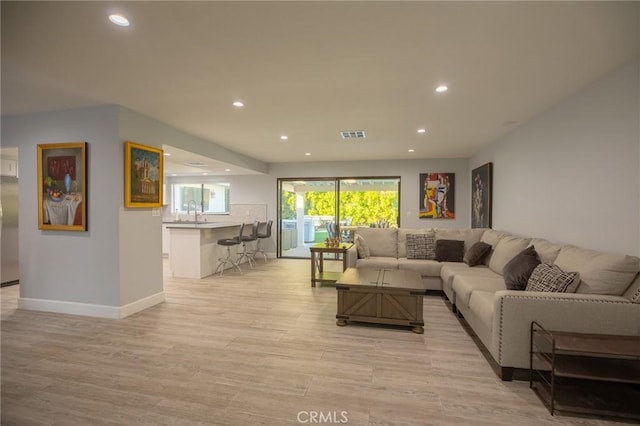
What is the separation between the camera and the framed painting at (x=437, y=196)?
6965 millimetres

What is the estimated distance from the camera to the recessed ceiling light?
1.83 m

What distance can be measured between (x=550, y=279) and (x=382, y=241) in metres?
2.94

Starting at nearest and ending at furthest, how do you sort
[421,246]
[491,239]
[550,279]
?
[550,279]
[491,239]
[421,246]

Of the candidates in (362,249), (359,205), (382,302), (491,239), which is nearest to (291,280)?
(362,249)

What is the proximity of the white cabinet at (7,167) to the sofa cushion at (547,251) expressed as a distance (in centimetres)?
786

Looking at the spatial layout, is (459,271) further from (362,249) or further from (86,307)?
(86,307)

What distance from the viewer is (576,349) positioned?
1839mm

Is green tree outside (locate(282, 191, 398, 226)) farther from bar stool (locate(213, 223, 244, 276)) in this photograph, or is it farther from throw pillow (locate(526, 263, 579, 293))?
throw pillow (locate(526, 263, 579, 293))

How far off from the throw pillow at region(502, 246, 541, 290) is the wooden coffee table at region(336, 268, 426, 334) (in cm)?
82

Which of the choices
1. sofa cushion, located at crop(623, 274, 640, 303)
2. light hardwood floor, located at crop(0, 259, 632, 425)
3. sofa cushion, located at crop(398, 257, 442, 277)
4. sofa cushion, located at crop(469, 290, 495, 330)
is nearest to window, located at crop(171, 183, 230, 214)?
light hardwood floor, located at crop(0, 259, 632, 425)

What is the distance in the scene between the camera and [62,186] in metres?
3.62

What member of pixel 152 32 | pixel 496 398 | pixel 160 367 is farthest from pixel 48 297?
pixel 496 398

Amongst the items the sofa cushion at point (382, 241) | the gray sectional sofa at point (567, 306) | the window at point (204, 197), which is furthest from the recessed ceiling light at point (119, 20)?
the window at point (204, 197)

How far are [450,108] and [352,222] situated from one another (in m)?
4.45
